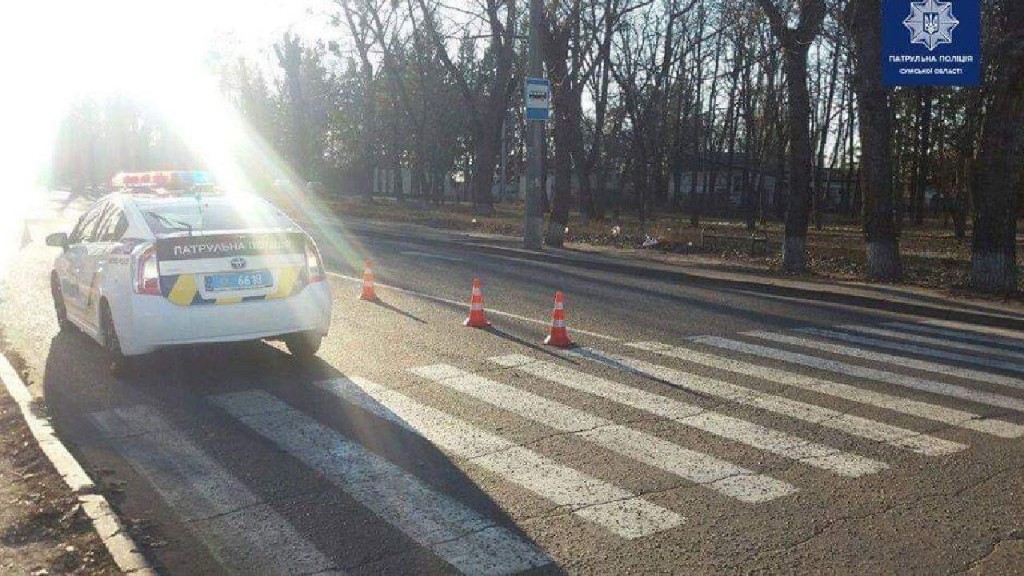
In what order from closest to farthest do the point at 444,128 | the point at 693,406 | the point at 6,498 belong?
1. the point at 6,498
2. the point at 693,406
3. the point at 444,128

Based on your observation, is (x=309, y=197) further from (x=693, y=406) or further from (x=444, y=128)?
(x=693, y=406)

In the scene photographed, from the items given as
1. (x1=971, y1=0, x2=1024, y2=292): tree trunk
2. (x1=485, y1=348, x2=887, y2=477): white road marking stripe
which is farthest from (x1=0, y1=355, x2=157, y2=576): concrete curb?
(x1=971, y1=0, x2=1024, y2=292): tree trunk

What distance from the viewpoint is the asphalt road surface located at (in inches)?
200

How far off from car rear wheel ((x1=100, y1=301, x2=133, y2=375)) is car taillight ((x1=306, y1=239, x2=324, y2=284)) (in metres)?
1.68

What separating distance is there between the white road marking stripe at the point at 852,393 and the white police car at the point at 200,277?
3539mm

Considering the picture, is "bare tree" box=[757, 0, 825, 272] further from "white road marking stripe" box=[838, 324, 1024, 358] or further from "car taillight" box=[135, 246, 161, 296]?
"car taillight" box=[135, 246, 161, 296]

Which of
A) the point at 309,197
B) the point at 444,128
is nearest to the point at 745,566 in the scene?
the point at 309,197

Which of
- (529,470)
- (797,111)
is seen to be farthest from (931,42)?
(529,470)

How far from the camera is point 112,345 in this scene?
9.22 meters

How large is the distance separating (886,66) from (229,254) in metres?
14.2

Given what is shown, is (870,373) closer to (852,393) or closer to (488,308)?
(852,393)

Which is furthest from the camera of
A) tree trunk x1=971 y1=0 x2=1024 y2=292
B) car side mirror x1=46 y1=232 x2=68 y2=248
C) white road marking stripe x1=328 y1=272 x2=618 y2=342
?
tree trunk x1=971 y1=0 x2=1024 y2=292

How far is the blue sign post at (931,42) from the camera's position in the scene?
18.2 m

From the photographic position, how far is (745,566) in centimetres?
481
